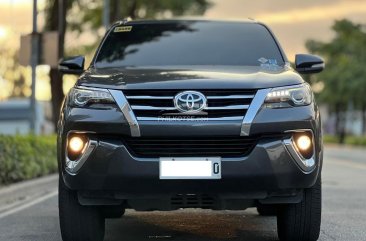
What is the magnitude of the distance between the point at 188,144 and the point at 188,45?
1.60 metres

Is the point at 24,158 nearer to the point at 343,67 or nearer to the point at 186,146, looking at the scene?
the point at 186,146

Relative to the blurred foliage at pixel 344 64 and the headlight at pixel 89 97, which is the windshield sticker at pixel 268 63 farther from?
the blurred foliage at pixel 344 64

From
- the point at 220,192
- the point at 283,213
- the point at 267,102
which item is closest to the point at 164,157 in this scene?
the point at 220,192

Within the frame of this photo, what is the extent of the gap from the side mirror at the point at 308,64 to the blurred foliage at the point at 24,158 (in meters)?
5.61

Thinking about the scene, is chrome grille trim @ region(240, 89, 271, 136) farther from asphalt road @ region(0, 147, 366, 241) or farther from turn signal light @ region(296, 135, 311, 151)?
asphalt road @ region(0, 147, 366, 241)

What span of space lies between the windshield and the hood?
384mm

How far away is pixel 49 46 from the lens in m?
15.6

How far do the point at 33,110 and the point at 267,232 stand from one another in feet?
32.4

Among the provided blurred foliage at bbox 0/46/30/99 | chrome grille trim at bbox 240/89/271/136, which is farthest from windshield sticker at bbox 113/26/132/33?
blurred foliage at bbox 0/46/30/99

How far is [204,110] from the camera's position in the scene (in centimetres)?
530

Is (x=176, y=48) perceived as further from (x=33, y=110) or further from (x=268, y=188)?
(x=33, y=110)

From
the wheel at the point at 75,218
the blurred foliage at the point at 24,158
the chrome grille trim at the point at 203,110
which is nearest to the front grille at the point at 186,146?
the chrome grille trim at the point at 203,110

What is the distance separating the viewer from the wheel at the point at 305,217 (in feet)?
18.6

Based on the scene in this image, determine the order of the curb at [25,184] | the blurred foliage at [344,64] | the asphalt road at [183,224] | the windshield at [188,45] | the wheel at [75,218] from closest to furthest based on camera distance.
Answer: the wheel at [75,218], the windshield at [188,45], the asphalt road at [183,224], the curb at [25,184], the blurred foliage at [344,64]
